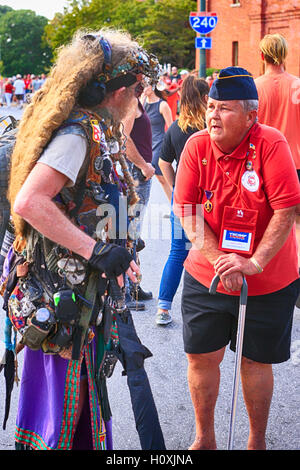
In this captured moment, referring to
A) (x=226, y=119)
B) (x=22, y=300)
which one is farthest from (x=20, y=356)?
(x=226, y=119)

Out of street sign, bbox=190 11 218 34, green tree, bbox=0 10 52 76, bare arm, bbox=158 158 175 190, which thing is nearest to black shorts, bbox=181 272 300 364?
bare arm, bbox=158 158 175 190

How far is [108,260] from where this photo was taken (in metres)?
2.30

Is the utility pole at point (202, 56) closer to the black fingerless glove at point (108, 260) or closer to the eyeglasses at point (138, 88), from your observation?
the eyeglasses at point (138, 88)

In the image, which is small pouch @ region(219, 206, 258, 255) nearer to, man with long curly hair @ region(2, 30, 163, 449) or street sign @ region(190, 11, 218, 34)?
man with long curly hair @ region(2, 30, 163, 449)

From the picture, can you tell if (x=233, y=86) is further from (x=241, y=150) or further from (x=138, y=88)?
(x=138, y=88)

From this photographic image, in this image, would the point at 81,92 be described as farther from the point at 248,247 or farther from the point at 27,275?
the point at 248,247

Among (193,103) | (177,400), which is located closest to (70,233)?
(177,400)

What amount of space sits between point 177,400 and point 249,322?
110 centimetres

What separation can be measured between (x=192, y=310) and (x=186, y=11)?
182 ft

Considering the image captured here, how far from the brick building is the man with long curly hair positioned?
32739 millimetres

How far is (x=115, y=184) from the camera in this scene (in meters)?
2.51

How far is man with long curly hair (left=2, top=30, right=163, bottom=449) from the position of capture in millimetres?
2266

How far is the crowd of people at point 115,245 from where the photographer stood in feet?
7.60

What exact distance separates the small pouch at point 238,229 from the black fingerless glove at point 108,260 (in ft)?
2.43
